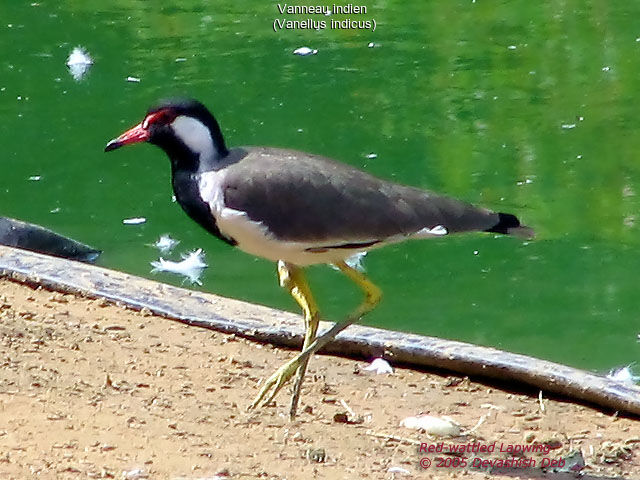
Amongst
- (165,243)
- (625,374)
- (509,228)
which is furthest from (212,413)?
(165,243)

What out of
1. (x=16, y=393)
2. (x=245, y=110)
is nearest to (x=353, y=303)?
(x=16, y=393)

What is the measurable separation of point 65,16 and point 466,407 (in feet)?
24.9

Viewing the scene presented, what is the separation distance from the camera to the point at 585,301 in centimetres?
613

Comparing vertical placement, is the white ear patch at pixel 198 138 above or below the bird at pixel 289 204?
above

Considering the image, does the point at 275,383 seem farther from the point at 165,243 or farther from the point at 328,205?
the point at 165,243

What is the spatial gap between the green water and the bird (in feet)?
5.06

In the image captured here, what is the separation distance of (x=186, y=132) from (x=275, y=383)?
0.91 m

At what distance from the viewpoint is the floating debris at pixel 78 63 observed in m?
9.86

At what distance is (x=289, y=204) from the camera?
4270mm

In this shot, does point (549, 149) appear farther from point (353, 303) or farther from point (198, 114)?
point (198, 114)

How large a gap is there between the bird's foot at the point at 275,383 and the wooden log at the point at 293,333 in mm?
733

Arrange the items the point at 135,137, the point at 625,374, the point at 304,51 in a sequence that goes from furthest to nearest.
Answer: the point at 304,51 → the point at 625,374 → the point at 135,137

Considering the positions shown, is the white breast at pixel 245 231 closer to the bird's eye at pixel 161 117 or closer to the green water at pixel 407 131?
the bird's eye at pixel 161 117

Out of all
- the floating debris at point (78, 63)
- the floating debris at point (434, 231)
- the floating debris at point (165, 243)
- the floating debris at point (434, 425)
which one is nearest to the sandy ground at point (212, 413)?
the floating debris at point (434, 425)
